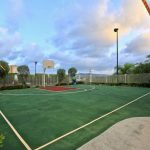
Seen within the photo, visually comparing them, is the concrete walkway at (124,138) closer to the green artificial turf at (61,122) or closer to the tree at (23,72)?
the green artificial turf at (61,122)

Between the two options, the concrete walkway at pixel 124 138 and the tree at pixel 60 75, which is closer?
the concrete walkway at pixel 124 138

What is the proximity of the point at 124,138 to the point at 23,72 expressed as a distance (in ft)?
71.4

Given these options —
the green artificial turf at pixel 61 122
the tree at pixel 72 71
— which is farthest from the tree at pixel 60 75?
the green artificial turf at pixel 61 122

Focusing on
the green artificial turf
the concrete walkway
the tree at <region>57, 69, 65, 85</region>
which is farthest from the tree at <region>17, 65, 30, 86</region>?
the concrete walkway

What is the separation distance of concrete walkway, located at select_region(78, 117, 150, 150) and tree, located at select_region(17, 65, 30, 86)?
2008 cm

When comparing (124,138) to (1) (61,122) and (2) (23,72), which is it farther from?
(2) (23,72)

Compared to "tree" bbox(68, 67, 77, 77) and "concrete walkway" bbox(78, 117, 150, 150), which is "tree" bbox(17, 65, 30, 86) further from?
"concrete walkway" bbox(78, 117, 150, 150)

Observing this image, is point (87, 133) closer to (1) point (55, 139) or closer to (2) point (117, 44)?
(1) point (55, 139)

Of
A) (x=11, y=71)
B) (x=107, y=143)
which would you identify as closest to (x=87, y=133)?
(x=107, y=143)

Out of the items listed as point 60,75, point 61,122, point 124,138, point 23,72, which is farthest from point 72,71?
point 124,138

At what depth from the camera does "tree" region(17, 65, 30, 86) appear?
84.3 ft

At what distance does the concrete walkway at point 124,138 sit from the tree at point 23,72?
20079 mm

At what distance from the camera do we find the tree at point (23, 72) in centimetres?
2570

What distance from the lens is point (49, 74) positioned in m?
28.3
